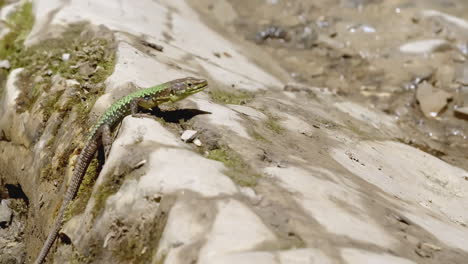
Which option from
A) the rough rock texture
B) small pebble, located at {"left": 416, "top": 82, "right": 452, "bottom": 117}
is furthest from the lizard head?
small pebble, located at {"left": 416, "top": 82, "right": 452, "bottom": 117}

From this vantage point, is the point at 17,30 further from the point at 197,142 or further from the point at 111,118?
the point at 197,142

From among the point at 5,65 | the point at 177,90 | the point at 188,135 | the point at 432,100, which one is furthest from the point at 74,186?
the point at 432,100

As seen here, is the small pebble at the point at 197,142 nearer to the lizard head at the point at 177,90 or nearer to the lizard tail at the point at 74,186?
the lizard head at the point at 177,90

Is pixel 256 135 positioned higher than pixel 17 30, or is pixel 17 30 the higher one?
pixel 256 135

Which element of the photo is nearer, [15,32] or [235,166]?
[235,166]

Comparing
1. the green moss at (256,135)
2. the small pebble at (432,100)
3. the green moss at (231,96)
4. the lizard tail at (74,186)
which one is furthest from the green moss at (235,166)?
the small pebble at (432,100)

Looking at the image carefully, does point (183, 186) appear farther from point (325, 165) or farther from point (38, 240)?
point (38, 240)

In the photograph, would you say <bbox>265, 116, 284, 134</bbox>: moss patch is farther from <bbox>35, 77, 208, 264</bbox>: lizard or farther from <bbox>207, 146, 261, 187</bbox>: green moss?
<bbox>207, 146, 261, 187</bbox>: green moss
